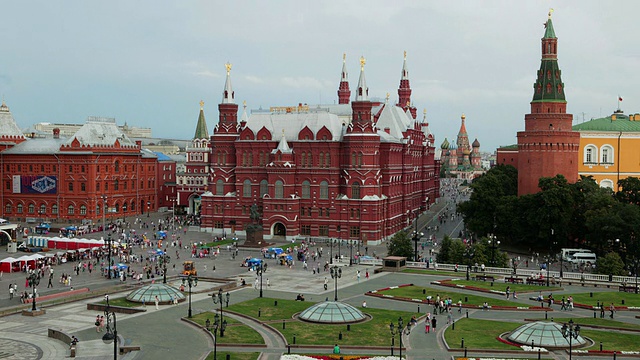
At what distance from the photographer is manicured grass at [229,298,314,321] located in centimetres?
5059

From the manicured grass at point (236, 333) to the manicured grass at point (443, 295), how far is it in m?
16.2

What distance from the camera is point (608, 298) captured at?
57.6 meters

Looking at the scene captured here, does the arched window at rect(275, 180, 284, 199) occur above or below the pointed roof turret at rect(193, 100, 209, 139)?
below

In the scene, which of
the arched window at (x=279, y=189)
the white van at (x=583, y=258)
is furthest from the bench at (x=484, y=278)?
the arched window at (x=279, y=189)

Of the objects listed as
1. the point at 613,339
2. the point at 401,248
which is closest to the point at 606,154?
the point at 401,248

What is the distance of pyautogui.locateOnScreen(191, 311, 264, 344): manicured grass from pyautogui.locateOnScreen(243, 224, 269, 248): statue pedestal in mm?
40378

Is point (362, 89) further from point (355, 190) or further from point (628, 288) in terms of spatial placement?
point (628, 288)

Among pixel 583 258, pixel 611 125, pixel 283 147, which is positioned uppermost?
pixel 611 125

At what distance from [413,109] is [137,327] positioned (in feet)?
342

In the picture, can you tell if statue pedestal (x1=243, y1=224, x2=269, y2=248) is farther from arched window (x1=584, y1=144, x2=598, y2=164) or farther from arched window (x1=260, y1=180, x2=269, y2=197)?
arched window (x1=584, y1=144, x2=598, y2=164)

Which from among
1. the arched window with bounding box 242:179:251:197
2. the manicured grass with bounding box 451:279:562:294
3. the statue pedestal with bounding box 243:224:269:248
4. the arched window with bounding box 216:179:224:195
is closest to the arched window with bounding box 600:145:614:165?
the manicured grass with bounding box 451:279:562:294

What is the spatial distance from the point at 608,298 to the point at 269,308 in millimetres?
26672

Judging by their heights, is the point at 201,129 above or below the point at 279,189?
above

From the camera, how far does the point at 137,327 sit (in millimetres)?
47062
